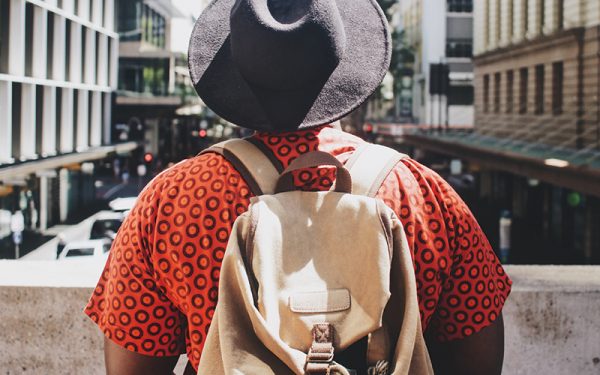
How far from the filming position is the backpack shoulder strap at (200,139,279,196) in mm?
1577

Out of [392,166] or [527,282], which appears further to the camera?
[527,282]

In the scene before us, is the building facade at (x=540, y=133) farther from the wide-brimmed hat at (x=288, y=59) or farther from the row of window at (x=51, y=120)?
the wide-brimmed hat at (x=288, y=59)

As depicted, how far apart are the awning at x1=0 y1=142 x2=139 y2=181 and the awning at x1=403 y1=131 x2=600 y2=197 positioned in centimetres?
1601

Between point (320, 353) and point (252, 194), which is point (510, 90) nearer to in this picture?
point (252, 194)

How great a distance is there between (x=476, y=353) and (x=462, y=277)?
171mm

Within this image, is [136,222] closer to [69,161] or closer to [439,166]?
[69,161]

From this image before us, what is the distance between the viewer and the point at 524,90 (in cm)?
3391

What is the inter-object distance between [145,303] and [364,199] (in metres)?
0.51

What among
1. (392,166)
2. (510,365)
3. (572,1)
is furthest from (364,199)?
(572,1)

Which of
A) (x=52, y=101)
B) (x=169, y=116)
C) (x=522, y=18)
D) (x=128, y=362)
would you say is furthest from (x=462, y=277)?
(x=169, y=116)

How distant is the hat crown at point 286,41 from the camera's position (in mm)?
1586

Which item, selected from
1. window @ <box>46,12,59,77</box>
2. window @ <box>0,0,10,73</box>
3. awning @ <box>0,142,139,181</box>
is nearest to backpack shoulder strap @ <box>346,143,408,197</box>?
awning @ <box>0,142,139,181</box>

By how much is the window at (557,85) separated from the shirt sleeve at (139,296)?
2866 centimetres

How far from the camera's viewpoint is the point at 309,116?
166 cm
